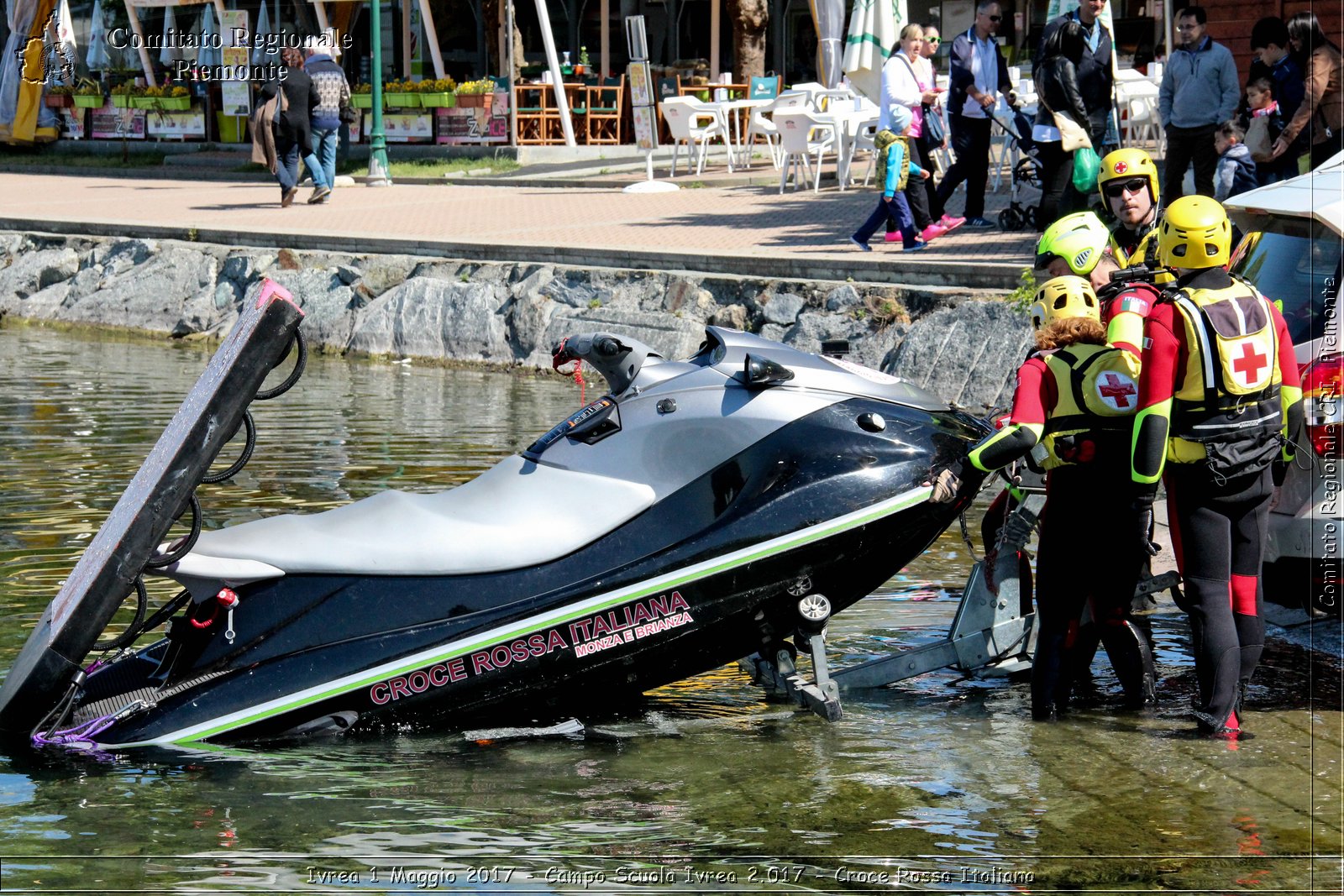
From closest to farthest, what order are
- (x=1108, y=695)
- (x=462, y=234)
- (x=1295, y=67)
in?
(x=1108, y=695), (x=1295, y=67), (x=462, y=234)

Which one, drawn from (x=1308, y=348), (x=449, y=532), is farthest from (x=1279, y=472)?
(x=449, y=532)

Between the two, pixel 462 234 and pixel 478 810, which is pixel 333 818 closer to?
pixel 478 810

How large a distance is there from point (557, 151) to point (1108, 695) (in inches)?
753

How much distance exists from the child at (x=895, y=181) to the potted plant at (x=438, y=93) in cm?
1297

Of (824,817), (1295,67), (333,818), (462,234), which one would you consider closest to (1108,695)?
(824,817)

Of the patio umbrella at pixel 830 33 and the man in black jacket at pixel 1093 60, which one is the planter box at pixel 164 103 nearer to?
the patio umbrella at pixel 830 33

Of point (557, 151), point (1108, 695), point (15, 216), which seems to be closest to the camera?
point (1108, 695)

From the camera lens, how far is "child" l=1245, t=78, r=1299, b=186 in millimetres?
11055

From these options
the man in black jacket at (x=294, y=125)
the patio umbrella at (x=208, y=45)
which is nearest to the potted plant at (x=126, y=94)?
the patio umbrella at (x=208, y=45)

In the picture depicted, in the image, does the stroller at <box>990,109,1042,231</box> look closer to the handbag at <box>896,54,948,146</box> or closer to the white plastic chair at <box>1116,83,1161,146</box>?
the handbag at <box>896,54,948,146</box>

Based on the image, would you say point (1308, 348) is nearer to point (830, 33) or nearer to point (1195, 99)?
point (1195, 99)

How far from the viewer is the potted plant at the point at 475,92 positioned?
24.2m

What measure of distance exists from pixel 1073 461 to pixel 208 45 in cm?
2610

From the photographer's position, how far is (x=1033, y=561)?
7.45 meters
